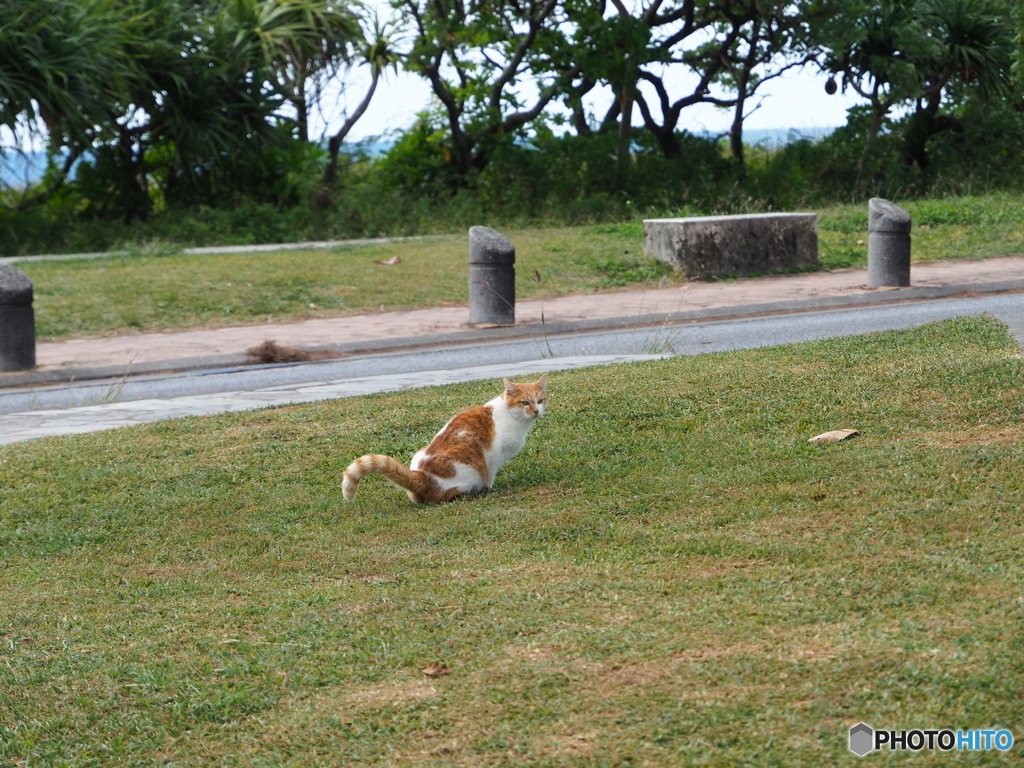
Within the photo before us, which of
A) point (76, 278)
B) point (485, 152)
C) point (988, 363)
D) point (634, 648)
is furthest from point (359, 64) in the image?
point (634, 648)

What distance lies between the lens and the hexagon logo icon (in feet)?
9.46

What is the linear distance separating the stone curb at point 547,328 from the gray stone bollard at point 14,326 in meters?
0.20

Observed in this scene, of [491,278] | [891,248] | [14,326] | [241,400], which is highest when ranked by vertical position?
[891,248]

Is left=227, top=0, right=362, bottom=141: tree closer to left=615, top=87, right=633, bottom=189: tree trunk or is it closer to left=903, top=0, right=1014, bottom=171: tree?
left=615, top=87, right=633, bottom=189: tree trunk

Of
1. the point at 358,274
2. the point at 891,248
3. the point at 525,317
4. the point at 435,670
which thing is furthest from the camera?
the point at 358,274

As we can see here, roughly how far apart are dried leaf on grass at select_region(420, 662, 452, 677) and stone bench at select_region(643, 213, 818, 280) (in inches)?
499

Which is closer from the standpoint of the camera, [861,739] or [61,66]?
[861,739]

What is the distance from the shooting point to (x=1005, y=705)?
9.85ft

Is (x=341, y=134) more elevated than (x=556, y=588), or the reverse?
(x=341, y=134)

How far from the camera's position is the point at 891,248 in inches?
553

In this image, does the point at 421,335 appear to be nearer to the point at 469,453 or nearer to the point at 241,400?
the point at 241,400

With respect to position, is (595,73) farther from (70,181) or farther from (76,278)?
(76,278)

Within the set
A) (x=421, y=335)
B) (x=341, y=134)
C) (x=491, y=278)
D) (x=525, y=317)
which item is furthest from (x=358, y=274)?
(x=341, y=134)

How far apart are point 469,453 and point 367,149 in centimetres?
2127
